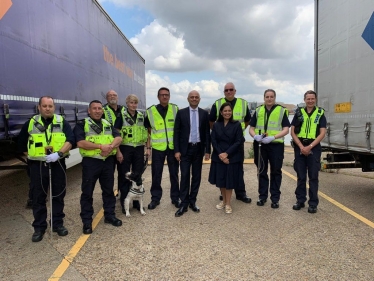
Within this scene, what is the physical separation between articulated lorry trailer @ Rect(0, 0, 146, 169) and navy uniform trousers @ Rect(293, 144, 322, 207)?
12.6 feet

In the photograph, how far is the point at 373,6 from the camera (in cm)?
381

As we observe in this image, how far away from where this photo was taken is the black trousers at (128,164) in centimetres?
441

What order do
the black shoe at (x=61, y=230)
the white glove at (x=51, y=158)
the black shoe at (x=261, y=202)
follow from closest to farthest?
the white glove at (x=51, y=158) → the black shoe at (x=61, y=230) → the black shoe at (x=261, y=202)

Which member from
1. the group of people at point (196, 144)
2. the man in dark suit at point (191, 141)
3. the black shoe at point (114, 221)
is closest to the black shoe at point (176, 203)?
the group of people at point (196, 144)

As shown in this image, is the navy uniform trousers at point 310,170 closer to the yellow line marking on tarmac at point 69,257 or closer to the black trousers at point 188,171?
the black trousers at point 188,171

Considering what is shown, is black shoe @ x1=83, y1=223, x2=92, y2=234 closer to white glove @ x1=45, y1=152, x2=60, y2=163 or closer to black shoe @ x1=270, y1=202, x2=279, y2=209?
white glove @ x1=45, y1=152, x2=60, y2=163

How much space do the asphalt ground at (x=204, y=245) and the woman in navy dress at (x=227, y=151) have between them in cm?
51

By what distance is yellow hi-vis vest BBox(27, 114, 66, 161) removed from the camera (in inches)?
129

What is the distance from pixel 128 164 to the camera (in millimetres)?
4441

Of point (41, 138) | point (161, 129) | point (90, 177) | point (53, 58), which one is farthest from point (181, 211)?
point (53, 58)

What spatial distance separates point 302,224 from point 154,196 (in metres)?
2.20

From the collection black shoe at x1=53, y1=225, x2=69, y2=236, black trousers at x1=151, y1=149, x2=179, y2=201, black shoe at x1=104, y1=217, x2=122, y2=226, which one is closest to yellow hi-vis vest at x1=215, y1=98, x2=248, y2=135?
black trousers at x1=151, y1=149, x2=179, y2=201

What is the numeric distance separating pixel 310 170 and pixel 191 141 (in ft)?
5.92

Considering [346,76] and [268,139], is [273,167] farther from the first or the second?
[346,76]
